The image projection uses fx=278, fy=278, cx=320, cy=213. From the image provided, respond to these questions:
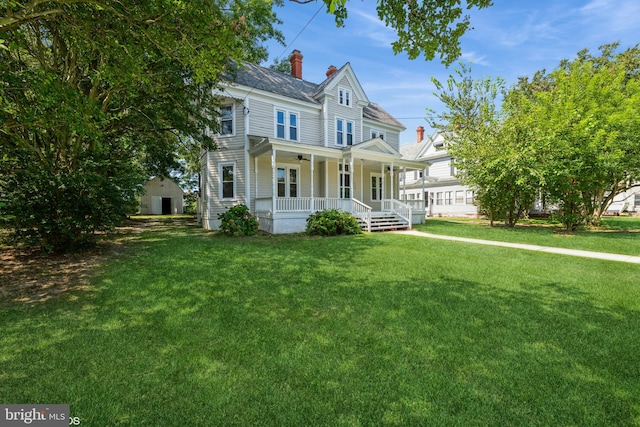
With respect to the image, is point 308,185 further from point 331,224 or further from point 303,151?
point 331,224

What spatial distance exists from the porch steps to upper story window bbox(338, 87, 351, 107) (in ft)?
25.6

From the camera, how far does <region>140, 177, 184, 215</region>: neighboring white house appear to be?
33312 mm

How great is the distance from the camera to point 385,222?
46.3 feet

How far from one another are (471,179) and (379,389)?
1477 centimetres

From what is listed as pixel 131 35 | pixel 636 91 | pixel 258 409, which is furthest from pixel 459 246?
pixel 636 91

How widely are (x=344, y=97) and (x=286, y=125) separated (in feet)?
15.5

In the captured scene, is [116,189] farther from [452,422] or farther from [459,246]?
[459,246]

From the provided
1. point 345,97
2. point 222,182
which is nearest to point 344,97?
point 345,97

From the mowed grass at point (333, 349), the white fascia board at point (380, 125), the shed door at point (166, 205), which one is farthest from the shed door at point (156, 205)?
the mowed grass at point (333, 349)

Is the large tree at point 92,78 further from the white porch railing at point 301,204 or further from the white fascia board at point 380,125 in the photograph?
the white fascia board at point 380,125

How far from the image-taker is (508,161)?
42.1ft

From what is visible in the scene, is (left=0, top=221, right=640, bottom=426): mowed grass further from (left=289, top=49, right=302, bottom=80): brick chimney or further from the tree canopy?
(left=289, top=49, right=302, bottom=80): brick chimney

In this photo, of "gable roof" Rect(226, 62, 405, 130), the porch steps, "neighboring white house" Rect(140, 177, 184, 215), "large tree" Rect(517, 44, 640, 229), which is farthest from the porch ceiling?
"neighboring white house" Rect(140, 177, 184, 215)

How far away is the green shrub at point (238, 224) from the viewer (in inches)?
447
